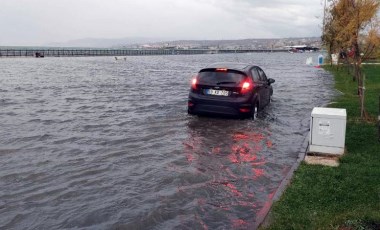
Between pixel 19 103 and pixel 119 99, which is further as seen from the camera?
pixel 119 99

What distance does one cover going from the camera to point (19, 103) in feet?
52.6

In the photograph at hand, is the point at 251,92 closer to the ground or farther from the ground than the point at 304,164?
farther from the ground

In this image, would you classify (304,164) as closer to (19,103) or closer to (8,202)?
(8,202)

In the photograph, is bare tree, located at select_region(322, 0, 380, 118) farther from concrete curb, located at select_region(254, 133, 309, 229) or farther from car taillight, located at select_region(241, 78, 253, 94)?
concrete curb, located at select_region(254, 133, 309, 229)

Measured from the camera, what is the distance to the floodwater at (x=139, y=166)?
227 inches

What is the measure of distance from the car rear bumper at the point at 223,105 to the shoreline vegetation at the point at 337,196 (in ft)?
11.0

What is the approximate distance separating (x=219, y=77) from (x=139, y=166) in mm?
4712

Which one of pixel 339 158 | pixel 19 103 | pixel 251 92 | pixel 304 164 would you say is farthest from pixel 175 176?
pixel 19 103

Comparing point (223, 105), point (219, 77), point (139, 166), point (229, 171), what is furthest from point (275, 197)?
point (219, 77)

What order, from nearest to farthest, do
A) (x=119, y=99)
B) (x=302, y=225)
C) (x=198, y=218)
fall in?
(x=302, y=225), (x=198, y=218), (x=119, y=99)

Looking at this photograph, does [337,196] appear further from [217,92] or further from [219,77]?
[219,77]

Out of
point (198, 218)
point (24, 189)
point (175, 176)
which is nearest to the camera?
point (198, 218)

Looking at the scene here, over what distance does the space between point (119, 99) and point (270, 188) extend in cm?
1184

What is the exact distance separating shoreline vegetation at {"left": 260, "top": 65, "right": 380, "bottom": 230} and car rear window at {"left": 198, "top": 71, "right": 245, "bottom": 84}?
3802 mm
